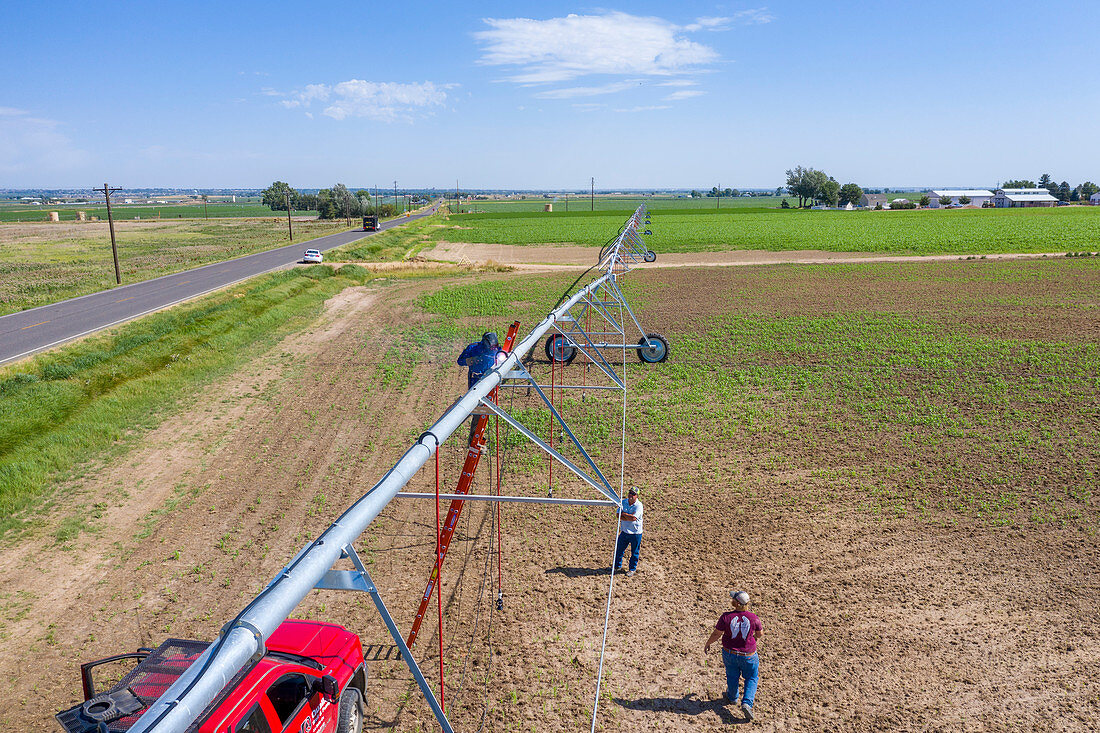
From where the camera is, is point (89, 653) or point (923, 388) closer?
point (89, 653)

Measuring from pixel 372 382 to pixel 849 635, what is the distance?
15341mm

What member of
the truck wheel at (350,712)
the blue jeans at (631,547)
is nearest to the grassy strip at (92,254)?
the truck wheel at (350,712)

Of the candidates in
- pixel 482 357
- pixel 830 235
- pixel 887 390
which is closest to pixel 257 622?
pixel 482 357

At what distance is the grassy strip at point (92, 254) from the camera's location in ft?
134

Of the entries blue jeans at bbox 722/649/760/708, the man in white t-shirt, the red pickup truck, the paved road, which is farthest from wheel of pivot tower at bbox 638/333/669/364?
the paved road

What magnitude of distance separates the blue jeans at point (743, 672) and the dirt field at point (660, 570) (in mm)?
270

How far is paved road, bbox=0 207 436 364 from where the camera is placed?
2672 centimetres

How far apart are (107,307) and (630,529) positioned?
112 feet

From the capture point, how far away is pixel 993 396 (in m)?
17.5

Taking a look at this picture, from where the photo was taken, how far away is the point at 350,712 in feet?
22.5

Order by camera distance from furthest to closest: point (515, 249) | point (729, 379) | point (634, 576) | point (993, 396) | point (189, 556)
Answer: point (515, 249) → point (729, 379) → point (993, 396) → point (189, 556) → point (634, 576)

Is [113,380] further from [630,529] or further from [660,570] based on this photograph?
[660,570]

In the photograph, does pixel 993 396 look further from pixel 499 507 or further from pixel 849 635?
pixel 499 507

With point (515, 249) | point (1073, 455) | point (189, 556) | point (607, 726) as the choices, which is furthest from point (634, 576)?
point (515, 249)
